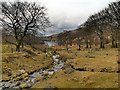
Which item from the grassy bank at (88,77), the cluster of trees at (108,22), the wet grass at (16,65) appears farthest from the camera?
the cluster of trees at (108,22)

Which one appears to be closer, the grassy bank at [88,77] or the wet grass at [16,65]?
the grassy bank at [88,77]

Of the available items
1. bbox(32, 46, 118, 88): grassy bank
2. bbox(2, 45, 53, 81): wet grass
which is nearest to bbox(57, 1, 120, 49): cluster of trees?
bbox(32, 46, 118, 88): grassy bank

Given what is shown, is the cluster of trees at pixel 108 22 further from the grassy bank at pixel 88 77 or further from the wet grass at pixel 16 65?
the wet grass at pixel 16 65

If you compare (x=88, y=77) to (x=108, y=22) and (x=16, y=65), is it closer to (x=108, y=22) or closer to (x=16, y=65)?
(x=16, y=65)

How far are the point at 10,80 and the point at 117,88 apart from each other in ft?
39.4

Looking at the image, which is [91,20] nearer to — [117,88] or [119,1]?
[119,1]

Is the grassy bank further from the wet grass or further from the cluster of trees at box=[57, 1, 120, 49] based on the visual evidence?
the cluster of trees at box=[57, 1, 120, 49]

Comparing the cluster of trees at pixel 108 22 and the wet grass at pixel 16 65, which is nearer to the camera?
the wet grass at pixel 16 65

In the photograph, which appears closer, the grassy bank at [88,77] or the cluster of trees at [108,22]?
the grassy bank at [88,77]

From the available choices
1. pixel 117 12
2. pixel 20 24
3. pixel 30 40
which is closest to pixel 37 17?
pixel 20 24

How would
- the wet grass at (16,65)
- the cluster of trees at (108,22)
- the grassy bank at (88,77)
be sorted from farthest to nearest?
the cluster of trees at (108,22)
the wet grass at (16,65)
the grassy bank at (88,77)

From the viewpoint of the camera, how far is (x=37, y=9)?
19.4 metres

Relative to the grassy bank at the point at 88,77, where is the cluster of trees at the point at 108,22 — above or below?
above

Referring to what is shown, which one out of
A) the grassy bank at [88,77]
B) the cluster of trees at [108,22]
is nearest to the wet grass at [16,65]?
the grassy bank at [88,77]
